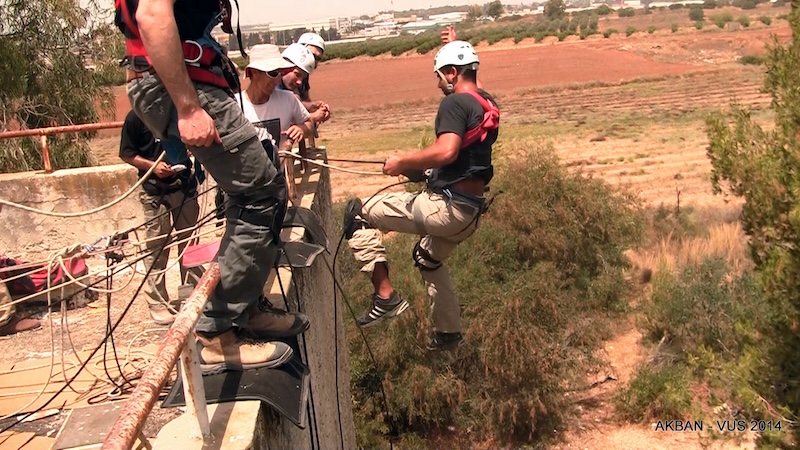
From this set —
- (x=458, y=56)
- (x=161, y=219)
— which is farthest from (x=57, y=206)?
(x=458, y=56)

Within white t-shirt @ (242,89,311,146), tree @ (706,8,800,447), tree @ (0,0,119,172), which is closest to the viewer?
white t-shirt @ (242,89,311,146)

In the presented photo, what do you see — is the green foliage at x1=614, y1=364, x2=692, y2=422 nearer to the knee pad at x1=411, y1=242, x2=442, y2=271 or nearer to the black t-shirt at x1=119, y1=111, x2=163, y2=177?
the knee pad at x1=411, y1=242, x2=442, y2=271

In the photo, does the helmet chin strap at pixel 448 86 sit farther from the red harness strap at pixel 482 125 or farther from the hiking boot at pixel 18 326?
the hiking boot at pixel 18 326

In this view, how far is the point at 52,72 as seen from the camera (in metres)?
14.2

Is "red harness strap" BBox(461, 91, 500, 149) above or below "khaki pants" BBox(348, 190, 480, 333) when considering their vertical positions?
above

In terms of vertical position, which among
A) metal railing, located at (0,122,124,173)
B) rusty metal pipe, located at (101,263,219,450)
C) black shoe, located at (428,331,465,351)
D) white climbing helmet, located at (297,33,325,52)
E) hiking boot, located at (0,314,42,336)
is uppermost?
white climbing helmet, located at (297,33,325,52)

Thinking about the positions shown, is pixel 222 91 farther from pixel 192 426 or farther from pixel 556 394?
pixel 556 394

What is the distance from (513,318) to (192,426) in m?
9.45

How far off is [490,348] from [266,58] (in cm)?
735

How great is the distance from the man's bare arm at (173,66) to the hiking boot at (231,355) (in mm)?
997

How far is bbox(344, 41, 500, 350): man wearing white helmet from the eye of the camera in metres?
5.30

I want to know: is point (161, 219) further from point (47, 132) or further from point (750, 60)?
point (750, 60)

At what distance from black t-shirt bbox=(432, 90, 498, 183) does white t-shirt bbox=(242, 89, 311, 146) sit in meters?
1.46

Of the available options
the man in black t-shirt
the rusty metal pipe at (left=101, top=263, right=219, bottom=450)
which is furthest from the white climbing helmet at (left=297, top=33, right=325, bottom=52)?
the rusty metal pipe at (left=101, top=263, right=219, bottom=450)
